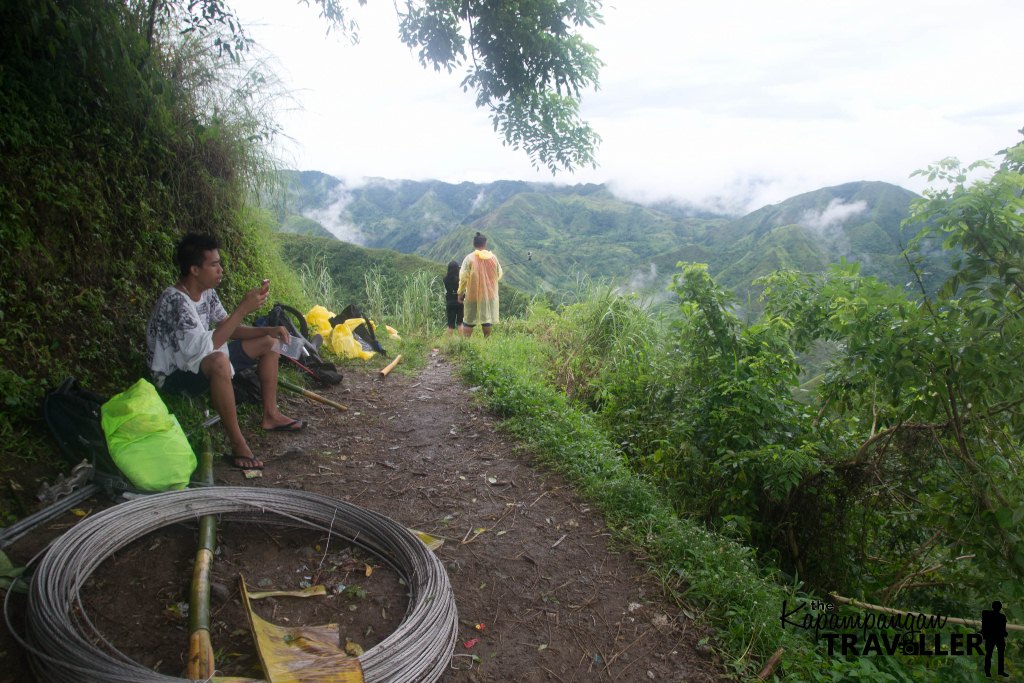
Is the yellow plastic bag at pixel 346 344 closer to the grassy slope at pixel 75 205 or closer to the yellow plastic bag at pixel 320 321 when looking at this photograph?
the yellow plastic bag at pixel 320 321

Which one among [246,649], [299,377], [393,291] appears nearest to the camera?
[246,649]

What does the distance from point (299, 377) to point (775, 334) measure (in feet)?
13.7

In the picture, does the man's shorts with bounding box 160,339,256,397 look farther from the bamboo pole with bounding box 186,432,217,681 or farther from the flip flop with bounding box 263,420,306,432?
the bamboo pole with bounding box 186,432,217,681

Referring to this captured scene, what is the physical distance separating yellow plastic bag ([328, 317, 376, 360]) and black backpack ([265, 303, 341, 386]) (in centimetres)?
91

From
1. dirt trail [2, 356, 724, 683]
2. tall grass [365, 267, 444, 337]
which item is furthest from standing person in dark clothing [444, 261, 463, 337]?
dirt trail [2, 356, 724, 683]

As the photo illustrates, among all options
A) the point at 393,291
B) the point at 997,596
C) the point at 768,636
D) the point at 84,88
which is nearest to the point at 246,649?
the point at 768,636

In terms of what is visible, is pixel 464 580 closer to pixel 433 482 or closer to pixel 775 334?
pixel 433 482

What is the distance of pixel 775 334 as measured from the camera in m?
4.29

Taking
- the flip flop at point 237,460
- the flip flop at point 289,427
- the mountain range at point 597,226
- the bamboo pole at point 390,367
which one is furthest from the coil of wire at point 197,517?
the mountain range at point 597,226

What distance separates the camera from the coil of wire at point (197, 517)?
1.79 meters

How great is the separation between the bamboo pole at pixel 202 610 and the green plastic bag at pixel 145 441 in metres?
0.41

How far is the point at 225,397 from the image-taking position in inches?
137

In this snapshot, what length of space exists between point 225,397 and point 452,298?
6356 mm

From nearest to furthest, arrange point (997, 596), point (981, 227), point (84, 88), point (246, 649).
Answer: point (246, 649) < point (981, 227) < point (997, 596) < point (84, 88)
